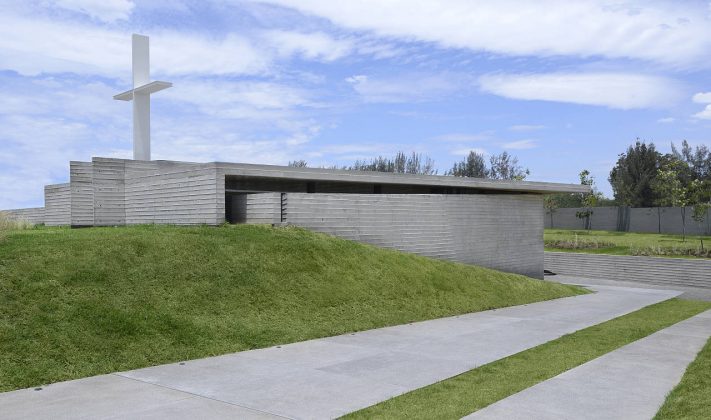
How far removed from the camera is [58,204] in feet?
75.6

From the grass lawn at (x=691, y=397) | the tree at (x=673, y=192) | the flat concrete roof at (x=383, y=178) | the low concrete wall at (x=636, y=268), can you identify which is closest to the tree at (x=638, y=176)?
the tree at (x=673, y=192)

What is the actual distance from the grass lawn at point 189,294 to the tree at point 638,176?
152 ft

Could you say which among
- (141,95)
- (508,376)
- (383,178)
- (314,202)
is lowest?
(508,376)

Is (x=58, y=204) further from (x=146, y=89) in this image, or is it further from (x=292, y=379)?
(x=292, y=379)

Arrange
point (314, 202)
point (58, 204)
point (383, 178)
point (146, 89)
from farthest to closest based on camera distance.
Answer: point (58, 204), point (146, 89), point (383, 178), point (314, 202)

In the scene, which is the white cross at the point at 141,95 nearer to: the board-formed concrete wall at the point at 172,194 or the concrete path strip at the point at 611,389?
the board-formed concrete wall at the point at 172,194

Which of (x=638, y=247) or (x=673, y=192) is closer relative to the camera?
(x=638, y=247)

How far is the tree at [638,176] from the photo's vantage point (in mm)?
55656

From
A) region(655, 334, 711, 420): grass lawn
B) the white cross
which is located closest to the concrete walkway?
region(655, 334, 711, 420): grass lawn

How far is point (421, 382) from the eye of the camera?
23.0 feet

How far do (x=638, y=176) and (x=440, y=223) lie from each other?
45039 mm

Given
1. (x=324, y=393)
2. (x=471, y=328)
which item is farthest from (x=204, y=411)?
(x=471, y=328)

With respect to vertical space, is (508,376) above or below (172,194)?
below

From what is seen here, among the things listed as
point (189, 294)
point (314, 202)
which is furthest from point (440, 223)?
point (189, 294)
